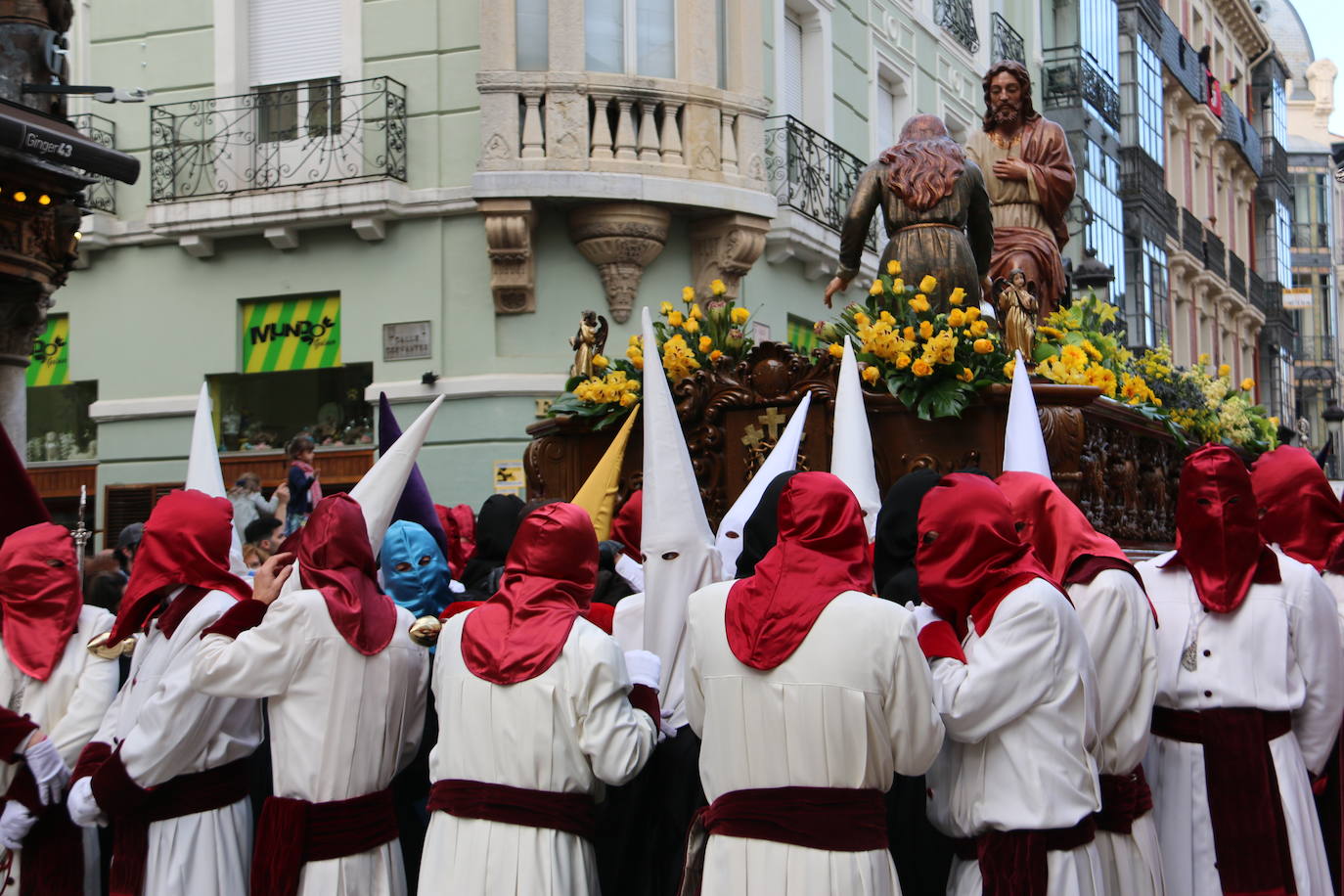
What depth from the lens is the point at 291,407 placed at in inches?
627

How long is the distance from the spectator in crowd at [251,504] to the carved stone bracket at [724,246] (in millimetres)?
5151

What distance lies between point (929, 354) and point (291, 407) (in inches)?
392

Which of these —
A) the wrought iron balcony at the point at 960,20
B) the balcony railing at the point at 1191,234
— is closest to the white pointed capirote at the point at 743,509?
the wrought iron balcony at the point at 960,20

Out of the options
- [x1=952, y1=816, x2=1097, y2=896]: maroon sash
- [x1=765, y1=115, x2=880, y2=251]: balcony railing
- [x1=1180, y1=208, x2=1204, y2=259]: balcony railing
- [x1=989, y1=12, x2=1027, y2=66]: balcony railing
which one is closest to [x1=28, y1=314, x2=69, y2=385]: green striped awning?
[x1=765, y1=115, x2=880, y2=251]: balcony railing

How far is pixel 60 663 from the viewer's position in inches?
215

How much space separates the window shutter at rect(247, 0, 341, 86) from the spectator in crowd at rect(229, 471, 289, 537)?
5617mm

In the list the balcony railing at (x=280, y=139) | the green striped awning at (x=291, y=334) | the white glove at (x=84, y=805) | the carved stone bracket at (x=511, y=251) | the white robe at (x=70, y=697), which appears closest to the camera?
the white glove at (x=84, y=805)

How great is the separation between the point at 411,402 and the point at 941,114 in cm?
987

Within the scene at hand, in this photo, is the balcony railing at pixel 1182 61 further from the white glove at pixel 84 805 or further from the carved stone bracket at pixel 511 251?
the white glove at pixel 84 805

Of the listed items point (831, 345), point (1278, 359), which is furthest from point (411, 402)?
point (1278, 359)

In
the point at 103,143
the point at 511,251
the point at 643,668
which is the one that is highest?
the point at 103,143

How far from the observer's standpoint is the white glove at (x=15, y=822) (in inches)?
203

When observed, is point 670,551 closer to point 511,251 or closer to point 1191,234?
point 511,251

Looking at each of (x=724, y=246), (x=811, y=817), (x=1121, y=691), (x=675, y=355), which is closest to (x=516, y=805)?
(x=811, y=817)
